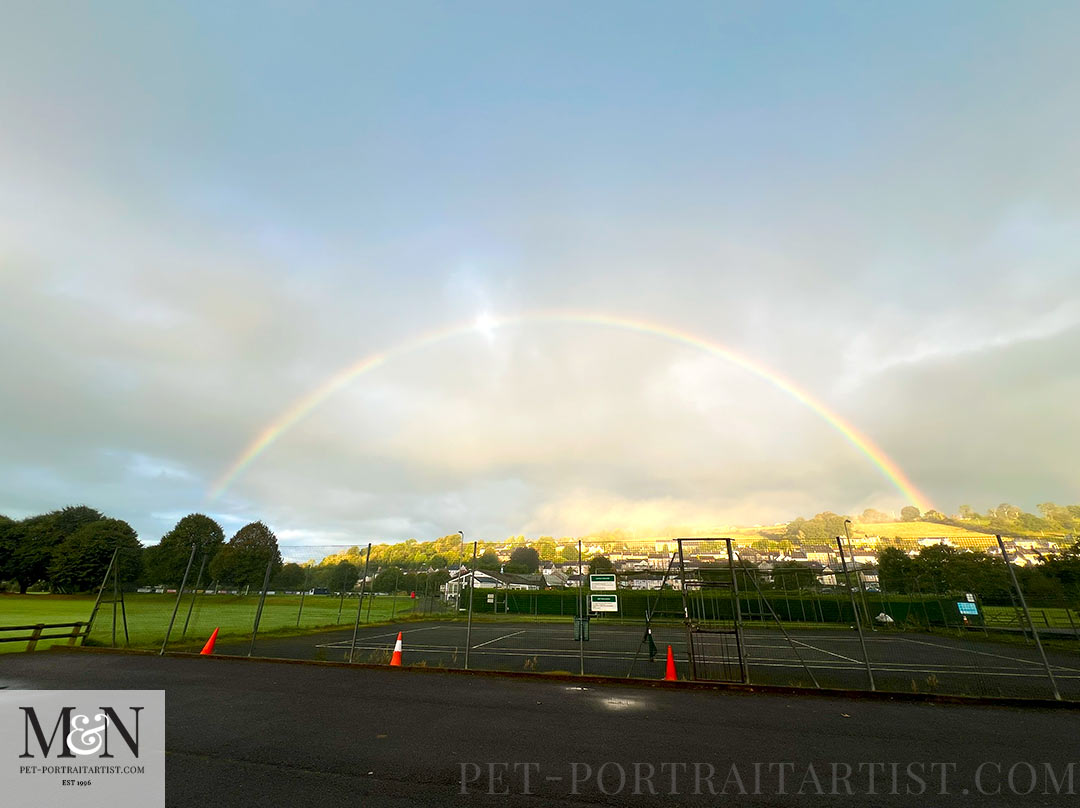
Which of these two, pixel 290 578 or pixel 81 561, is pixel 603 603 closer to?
pixel 290 578

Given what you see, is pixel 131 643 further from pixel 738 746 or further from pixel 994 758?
pixel 994 758

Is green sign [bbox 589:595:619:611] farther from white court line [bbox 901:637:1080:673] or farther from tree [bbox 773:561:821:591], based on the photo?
white court line [bbox 901:637:1080:673]

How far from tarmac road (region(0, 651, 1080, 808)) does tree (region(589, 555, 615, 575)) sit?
3452 mm

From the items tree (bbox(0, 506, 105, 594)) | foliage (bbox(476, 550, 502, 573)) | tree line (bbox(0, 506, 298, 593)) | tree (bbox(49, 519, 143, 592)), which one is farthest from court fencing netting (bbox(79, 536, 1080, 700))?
tree (bbox(0, 506, 105, 594))

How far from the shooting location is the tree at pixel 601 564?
542 inches

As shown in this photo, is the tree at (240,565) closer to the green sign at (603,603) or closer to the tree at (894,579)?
the green sign at (603,603)

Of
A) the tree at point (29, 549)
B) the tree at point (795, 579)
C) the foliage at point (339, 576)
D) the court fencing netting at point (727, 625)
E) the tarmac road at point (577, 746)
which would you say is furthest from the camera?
the tree at point (29, 549)

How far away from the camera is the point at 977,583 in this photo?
2344 cm

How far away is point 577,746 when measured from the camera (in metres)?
6.50

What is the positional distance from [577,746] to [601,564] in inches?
331

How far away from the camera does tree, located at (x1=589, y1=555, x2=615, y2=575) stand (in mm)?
13773

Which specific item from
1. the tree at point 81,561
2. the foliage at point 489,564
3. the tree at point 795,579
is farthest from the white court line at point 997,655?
the tree at point 81,561

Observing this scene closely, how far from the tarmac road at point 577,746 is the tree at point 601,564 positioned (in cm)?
345

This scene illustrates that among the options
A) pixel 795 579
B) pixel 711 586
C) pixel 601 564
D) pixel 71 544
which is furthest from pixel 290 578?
pixel 71 544
